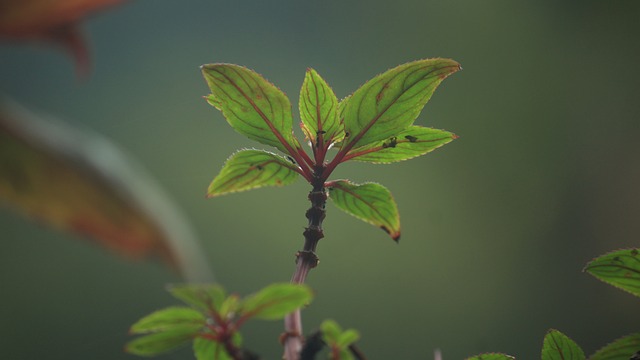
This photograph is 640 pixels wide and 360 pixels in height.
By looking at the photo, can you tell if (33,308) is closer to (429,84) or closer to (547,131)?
(429,84)

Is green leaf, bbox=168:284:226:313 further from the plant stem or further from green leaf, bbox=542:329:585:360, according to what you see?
green leaf, bbox=542:329:585:360

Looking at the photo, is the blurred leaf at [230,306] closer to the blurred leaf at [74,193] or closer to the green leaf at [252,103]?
the green leaf at [252,103]

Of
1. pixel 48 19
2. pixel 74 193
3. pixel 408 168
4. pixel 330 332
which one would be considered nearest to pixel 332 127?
pixel 330 332

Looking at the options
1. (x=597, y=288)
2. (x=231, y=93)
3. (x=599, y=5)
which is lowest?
(x=597, y=288)

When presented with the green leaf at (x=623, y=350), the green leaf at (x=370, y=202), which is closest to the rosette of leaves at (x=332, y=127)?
the green leaf at (x=370, y=202)

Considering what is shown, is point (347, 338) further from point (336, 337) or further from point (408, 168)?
point (408, 168)

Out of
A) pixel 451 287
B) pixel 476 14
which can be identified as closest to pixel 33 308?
pixel 451 287

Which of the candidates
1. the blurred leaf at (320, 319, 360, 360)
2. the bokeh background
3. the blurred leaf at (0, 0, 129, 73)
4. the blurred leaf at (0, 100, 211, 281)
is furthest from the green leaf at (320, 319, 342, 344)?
the bokeh background

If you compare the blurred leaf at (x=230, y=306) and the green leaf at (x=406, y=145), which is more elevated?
the green leaf at (x=406, y=145)
